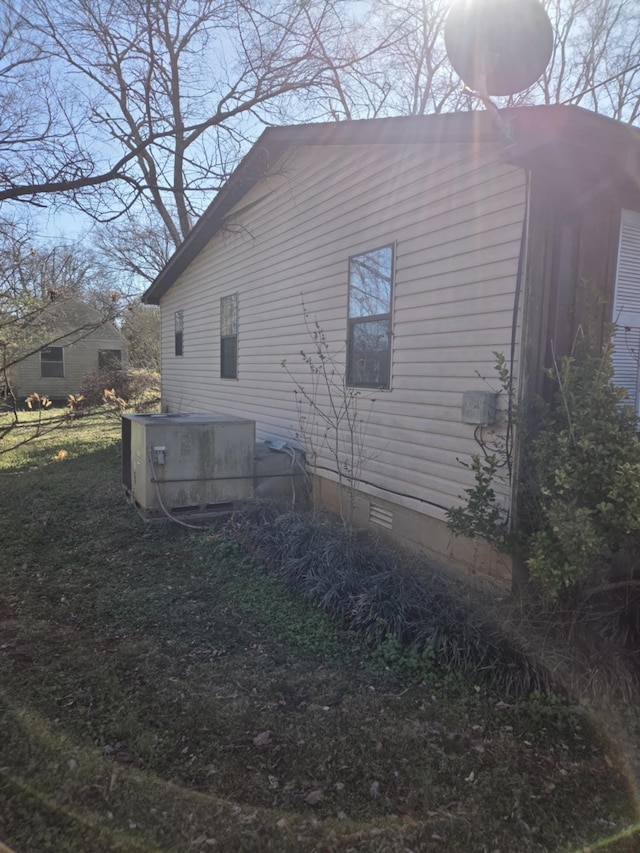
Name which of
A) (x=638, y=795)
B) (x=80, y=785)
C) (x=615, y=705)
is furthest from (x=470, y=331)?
(x=80, y=785)

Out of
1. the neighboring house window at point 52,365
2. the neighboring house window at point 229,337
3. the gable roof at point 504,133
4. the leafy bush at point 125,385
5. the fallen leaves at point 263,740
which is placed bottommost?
the fallen leaves at point 263,740

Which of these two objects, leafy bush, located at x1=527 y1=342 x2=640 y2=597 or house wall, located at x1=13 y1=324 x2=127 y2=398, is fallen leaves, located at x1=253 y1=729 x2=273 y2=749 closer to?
leafy bush, located at x1=527 y1=342 x2=640 y2=597

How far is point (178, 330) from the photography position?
40.5 feet

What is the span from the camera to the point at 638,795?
2.30 meters

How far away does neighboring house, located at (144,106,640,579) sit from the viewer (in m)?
3.68

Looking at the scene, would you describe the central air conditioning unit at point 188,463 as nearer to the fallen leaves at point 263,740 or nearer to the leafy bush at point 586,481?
the fallen leaves at point 263,740

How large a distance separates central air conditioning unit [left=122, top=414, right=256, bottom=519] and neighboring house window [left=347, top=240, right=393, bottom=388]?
153 centimetres

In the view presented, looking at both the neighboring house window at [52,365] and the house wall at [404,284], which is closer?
the house wall at [404,284]

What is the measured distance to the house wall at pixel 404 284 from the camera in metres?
4.05

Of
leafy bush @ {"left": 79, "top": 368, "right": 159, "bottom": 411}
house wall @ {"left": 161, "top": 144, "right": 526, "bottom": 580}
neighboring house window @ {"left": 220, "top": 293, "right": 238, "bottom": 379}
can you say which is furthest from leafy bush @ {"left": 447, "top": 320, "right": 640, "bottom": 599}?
leafy bush @ {"left": 79, "top": 368, "right": 159, "bottom": 411}

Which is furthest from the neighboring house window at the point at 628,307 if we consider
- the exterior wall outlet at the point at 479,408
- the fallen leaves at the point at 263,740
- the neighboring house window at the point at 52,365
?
the neighboring house window at the point at 52,365

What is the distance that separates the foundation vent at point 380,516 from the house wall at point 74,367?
20.1 m

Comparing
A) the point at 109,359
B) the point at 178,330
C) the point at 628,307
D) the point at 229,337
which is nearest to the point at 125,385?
the point at 109,359

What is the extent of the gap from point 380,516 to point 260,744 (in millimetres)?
2962
